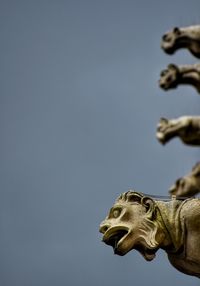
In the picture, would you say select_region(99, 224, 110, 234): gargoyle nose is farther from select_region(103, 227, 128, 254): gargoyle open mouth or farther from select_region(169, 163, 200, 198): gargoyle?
select_region(169, 163, 200, 198): gargoyle

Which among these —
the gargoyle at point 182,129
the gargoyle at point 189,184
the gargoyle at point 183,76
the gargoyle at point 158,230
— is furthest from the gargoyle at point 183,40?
the gargoyle at point 158,230

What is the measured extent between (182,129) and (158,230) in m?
2.11

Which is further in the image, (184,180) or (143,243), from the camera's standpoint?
(143,243)

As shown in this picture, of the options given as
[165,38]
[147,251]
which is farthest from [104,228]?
[165,38]

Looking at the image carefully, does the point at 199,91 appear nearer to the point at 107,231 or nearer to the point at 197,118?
the point at 197,118

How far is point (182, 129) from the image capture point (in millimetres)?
19953

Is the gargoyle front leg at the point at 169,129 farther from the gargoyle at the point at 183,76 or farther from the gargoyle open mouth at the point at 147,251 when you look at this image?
the gargoyle open mouth at the point at 147,251

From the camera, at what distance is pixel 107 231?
71.7 ft

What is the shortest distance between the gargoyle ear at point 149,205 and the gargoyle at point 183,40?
2.14 metres

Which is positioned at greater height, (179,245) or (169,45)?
(169,45)

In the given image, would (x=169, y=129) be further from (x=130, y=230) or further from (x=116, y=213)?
(x=116, y=213)

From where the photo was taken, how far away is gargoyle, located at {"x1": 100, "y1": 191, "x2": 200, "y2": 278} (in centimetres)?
2161

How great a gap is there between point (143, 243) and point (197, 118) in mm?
2320

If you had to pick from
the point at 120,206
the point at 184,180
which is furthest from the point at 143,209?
the point at 184,180
